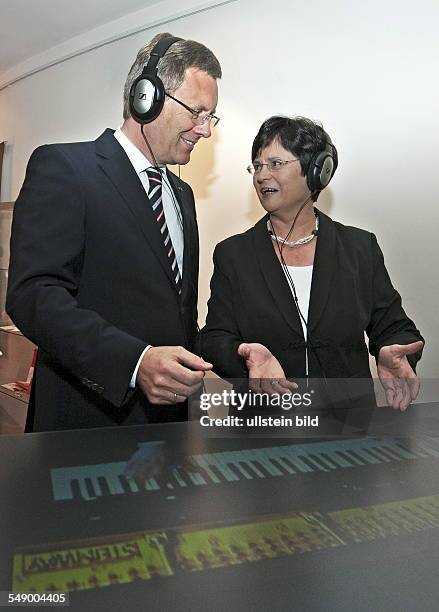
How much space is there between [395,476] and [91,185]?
2.42 ft

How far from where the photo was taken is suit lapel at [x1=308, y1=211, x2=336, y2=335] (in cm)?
148

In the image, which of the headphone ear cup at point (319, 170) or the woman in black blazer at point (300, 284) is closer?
the woman in black blazer at point (300, 284)

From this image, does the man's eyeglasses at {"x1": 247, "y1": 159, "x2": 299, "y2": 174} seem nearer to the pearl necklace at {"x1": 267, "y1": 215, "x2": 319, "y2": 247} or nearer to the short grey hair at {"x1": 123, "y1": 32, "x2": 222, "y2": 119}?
the pearl necklace at {"x1": 267, "y1": 215, "x2": 319, "y2": 247}

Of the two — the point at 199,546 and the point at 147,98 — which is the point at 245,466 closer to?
the point at 199,546

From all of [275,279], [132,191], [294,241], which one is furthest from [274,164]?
[132,191]

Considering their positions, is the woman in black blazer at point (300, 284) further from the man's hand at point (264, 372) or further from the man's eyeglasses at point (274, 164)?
the man's hand at point (264, 372)

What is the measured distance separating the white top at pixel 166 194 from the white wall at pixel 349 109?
3.55 feet

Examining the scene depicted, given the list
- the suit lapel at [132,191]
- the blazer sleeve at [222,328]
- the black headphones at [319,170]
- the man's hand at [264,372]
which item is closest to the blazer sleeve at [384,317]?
the black headphones at [319,170]

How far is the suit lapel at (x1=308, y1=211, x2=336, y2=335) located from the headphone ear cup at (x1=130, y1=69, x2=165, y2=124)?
1.76 feet

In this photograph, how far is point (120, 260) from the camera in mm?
1173

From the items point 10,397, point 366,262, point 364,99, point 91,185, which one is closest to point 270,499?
point 91,185

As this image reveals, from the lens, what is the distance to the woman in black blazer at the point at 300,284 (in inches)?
57.6

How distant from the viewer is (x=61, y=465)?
2.49 ft

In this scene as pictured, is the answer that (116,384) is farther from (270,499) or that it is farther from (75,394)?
(270,499)
